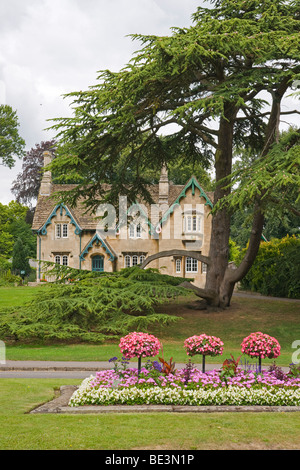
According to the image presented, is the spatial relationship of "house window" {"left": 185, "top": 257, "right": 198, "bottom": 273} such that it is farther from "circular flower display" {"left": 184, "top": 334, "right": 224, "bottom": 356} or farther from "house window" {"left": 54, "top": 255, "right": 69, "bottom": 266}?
"circular flower display" {"left": 184, "top": 334, "right": 224, "bottom": 356}

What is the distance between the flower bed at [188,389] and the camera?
34.1 feet

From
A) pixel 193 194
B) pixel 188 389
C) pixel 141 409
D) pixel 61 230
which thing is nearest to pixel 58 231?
pixel 61 230

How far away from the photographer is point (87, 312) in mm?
21984

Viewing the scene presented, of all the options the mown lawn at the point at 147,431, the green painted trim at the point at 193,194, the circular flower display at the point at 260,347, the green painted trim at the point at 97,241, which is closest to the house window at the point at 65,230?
the green painted trim at the point at 97,241

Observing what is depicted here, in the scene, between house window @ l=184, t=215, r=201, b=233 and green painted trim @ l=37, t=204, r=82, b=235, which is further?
green painted trim @ l=37, t=204, r=82, b=235

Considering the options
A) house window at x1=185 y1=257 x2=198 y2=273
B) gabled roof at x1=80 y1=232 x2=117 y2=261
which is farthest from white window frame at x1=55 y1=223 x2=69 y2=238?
house window at x1=185 y1=257 x2=198 y2=273

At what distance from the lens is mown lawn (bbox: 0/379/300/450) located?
7.54m

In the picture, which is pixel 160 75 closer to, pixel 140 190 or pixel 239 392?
pixel 140 190

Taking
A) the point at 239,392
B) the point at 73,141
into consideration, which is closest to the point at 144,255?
the point at 73,141

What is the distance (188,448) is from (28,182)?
5865 centimetres

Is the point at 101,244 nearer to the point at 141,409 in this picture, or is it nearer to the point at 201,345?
the point at 201,345

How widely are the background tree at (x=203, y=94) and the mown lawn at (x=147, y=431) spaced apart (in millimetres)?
11052

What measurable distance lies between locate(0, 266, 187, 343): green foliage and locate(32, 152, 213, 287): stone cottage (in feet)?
70.9

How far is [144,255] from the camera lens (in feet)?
155
